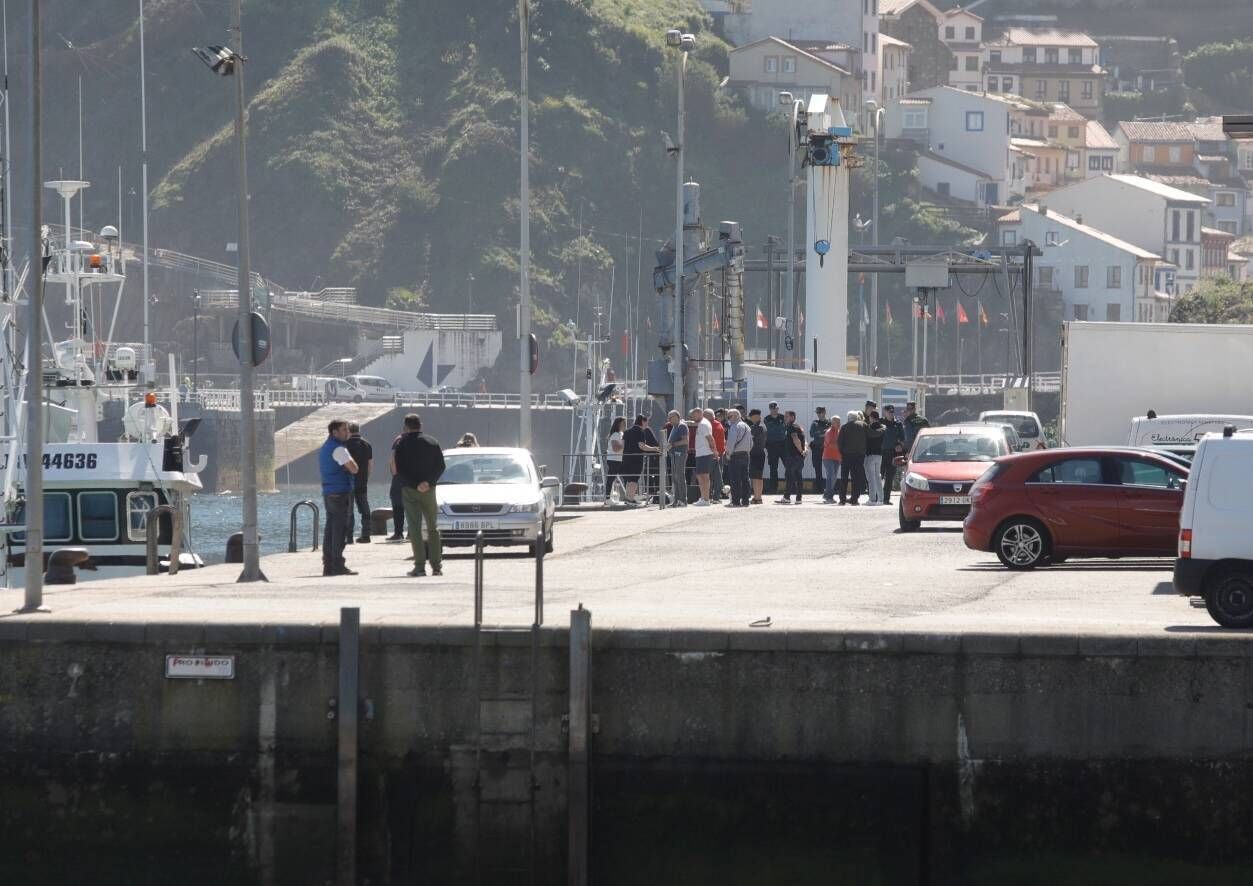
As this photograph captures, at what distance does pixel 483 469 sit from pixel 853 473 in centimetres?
1205

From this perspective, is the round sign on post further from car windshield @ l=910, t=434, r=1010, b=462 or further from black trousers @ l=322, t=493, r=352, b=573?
car windshield @ l=910, t=434, r=1010, b=462

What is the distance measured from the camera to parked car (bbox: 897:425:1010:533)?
3256 cm

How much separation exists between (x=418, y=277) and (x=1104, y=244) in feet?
156

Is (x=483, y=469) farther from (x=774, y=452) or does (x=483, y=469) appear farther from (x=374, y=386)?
(x=374, y=386)

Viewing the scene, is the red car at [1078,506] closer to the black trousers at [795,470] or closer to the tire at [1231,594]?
the tire at [1231,594]

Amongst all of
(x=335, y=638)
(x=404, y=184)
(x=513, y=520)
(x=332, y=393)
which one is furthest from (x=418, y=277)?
(x=335, y=638)

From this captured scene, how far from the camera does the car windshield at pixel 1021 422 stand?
51.4 metres

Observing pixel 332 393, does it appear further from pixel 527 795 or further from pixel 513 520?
pixel 527 795

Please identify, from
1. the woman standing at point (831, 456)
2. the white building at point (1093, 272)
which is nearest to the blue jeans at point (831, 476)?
the woman standing at point (831, 456)

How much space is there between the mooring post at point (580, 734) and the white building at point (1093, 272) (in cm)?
14240

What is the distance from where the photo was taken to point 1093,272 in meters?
158

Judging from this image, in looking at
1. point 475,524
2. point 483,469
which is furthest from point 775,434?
point 475,524

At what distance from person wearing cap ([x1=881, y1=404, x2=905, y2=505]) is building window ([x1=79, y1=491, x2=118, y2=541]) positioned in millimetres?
13650

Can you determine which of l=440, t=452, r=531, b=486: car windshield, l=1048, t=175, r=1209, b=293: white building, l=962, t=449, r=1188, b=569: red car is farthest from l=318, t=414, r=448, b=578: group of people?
l=1048, t=175, r=1209, b=293: white building
